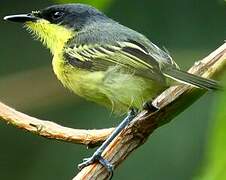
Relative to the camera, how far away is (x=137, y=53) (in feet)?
9.04

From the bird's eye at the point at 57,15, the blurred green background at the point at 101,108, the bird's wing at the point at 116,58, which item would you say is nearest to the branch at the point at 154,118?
the bird's wing at the point at 116,58

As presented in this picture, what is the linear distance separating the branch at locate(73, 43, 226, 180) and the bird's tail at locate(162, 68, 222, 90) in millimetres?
26

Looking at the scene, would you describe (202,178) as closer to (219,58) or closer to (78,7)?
(219,58)

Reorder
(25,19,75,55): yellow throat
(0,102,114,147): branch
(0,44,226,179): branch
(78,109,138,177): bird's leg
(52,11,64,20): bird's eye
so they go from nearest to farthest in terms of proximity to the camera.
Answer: (0,44,226,179): branch, (78,109,138,177): bird's leg, (0,102,114,147): branch, (25,19,75,55): yellow throat, (52,11,64,20): bird's eye

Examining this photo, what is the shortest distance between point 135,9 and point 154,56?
2.40 metres

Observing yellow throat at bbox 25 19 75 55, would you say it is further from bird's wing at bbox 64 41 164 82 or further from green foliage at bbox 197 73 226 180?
green foliage at bbox 197 73 226 180

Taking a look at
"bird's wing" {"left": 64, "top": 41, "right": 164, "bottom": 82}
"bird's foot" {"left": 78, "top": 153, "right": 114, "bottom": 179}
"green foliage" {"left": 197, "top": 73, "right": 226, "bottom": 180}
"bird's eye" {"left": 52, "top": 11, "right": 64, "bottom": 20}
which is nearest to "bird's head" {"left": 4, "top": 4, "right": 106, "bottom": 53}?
"bird's eye" {"left": 52, "top": 11, "right": 64, "bottom": 20}

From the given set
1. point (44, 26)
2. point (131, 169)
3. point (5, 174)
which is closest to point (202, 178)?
point (44, 26)

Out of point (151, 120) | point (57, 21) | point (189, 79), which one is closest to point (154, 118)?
point (151, 120)

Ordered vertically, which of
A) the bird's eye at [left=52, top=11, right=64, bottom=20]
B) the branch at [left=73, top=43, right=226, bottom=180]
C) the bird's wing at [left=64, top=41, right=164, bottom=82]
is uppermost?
the bird's eye at [left=52, top=11, right=64, bottom=20]

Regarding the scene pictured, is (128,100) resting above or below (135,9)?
below

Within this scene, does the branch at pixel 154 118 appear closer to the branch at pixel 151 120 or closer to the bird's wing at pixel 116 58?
the branch at pixel 151 120

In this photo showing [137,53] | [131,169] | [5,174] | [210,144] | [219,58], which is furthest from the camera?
[5,174]

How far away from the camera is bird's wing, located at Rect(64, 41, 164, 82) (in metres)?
2.65
